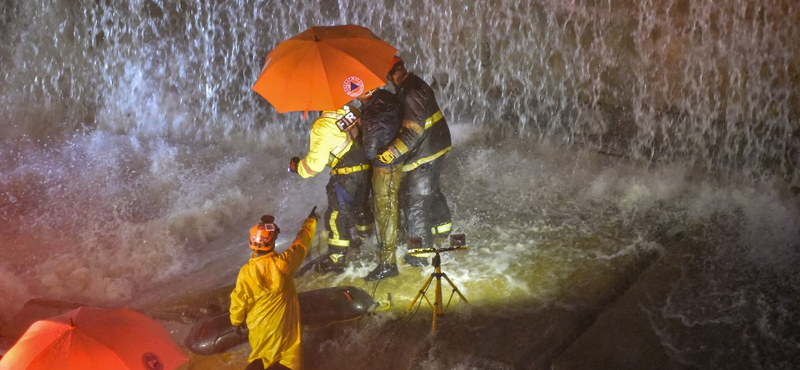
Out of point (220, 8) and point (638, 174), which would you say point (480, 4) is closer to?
point (638, 174)

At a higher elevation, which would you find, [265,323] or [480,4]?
[480,4]

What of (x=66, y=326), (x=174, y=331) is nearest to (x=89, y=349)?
(x=66, y=326)

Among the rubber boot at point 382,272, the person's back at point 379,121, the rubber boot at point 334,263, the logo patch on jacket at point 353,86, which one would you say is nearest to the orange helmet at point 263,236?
the logo patch on jacket at point 353,86

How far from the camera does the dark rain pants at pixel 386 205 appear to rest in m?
5.40

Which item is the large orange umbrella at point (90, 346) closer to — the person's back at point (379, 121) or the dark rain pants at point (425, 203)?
the person's back at point (379, 121)

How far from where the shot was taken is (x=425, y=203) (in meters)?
5.76

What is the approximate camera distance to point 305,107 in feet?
16.0

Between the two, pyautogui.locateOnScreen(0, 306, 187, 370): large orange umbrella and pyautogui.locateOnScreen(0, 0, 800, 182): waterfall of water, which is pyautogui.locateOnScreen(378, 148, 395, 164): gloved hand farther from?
pyautogui.locateOnScreen(0, 0, 800, 182): waterfall of water

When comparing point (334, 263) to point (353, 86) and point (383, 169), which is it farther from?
point (353, 86)

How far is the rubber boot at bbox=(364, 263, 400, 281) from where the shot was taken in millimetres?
5648

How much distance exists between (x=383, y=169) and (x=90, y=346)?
2.90 m

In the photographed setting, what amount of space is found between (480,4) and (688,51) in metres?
3.38

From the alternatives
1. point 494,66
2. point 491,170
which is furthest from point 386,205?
point 494,66

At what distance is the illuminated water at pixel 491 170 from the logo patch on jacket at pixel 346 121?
5.02ft
